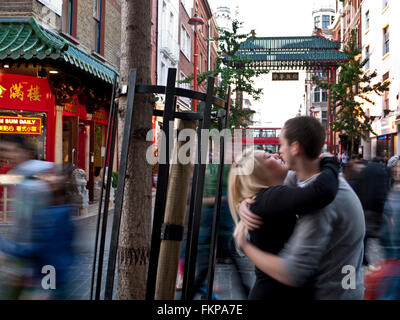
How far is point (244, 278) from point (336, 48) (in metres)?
34.0

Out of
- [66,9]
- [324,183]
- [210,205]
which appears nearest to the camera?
[324,183]

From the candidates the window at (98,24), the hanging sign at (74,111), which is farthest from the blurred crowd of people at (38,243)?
the window at (98,24)

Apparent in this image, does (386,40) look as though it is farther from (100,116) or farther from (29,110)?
(29,110)

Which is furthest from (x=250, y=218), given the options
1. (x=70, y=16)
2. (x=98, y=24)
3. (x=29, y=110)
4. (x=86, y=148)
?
(x=98, y=24)

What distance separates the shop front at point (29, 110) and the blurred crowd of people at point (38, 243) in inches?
314

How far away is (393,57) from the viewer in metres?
24.1

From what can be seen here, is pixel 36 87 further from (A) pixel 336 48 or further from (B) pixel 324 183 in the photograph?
(A) pixel 336 48

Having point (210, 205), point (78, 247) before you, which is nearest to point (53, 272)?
point (78, 247)

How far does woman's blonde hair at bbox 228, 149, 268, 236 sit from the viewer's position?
86.9 inches

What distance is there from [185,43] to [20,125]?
22.8 metres

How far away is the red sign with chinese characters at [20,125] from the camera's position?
10836mm

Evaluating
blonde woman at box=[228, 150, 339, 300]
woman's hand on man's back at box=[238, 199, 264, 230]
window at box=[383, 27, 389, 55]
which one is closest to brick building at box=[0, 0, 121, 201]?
blonde woman at box=[228, 150, 339, 300]

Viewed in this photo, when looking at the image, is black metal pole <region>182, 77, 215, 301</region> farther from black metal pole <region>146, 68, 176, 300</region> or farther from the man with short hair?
the man with short hair

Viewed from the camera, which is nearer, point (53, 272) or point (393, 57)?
point (53, 272)
